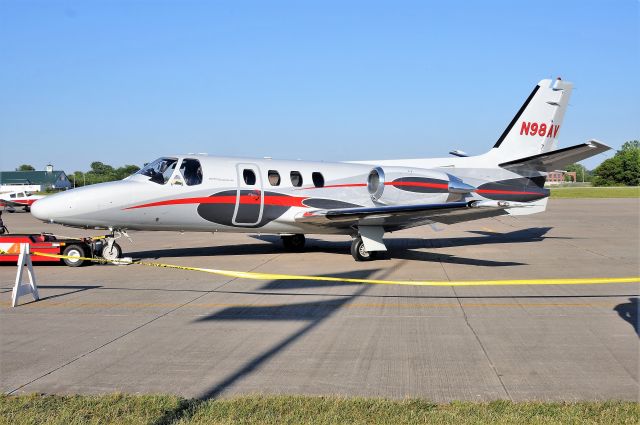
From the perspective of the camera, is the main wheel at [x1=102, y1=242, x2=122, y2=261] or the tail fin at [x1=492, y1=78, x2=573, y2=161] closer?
the main wheel at [x1=102, y1=242, x2=122, y2=261]

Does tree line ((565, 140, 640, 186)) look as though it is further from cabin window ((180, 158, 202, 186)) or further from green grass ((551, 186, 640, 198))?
cabin window ((180, 158, 202, 186))

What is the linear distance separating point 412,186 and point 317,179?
9.25 ft

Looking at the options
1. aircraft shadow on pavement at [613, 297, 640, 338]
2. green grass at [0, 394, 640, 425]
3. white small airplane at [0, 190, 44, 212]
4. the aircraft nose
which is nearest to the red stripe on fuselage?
the aircraft nose

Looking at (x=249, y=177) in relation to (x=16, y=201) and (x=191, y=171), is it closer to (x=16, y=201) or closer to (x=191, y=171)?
(x=191, y=171)

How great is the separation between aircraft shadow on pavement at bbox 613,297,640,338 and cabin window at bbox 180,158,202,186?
10178 mm

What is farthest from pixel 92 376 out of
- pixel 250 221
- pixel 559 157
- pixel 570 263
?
pixel 559 157

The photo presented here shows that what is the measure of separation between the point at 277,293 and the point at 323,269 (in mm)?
3865

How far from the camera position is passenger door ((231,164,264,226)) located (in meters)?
16.2

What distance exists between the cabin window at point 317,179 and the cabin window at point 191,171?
3230mm

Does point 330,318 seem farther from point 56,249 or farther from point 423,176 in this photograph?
point 423,176

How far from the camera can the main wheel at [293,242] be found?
63.1 feet

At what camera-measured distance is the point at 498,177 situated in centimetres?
1977

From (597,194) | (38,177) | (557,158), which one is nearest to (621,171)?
(597,194)

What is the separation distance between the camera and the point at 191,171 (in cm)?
1588
